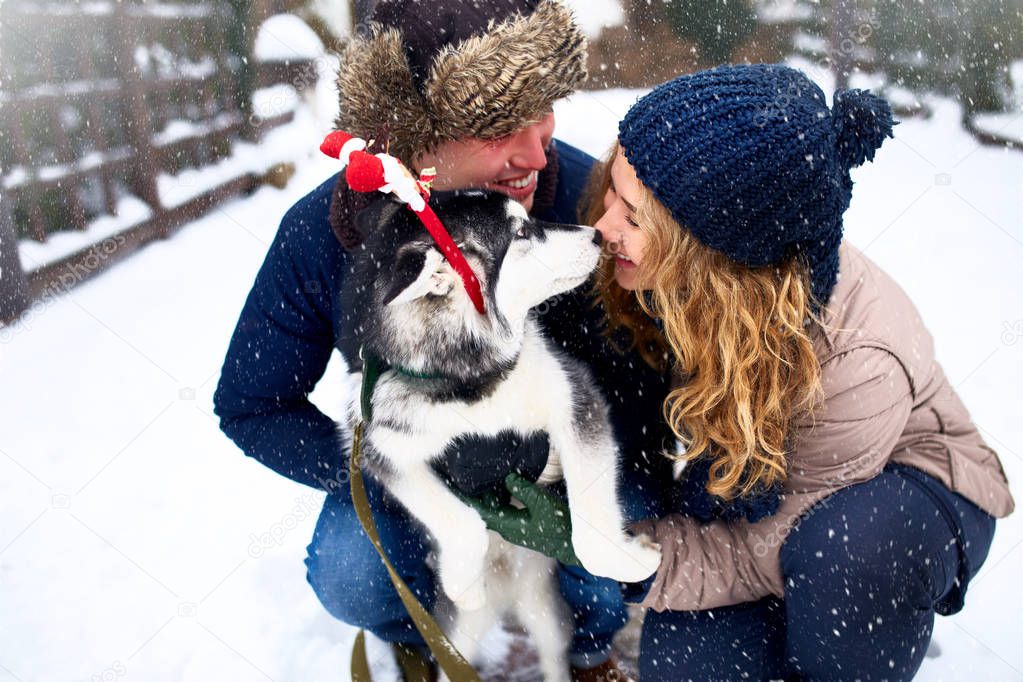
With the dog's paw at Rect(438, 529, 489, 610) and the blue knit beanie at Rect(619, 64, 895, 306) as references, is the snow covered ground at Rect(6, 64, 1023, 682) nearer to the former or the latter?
the dog's paw at Rect(438, 529, 489, 610)

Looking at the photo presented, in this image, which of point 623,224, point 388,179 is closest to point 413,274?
point 388,179

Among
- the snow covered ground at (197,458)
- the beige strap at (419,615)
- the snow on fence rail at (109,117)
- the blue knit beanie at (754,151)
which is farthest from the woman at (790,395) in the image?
the snow on fence rail at (109,117)

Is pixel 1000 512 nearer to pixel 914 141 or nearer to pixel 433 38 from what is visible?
pixel 433 38

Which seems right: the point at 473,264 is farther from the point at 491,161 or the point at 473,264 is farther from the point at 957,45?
the point at 957,45

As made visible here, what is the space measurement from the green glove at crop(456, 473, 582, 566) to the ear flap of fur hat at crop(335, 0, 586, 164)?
0.93 meters

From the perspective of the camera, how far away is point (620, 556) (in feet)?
5.60

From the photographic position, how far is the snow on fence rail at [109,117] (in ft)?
13.7

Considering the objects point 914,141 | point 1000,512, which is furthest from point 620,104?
point 1000,512

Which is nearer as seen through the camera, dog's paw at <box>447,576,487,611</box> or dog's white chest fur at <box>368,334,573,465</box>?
dog's white chest fur at <box>368,334,573,465</box>

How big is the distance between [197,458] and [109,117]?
2834 mm

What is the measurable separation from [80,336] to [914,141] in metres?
6.01

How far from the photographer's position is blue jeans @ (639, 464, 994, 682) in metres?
1.63

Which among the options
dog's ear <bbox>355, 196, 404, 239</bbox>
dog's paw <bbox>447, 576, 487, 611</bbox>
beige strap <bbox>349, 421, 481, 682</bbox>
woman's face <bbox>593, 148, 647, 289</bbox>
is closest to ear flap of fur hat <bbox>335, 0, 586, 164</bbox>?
dog's ear <bbox>355, 196, 404, 239</bbox>

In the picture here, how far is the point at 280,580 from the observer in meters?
2.60
